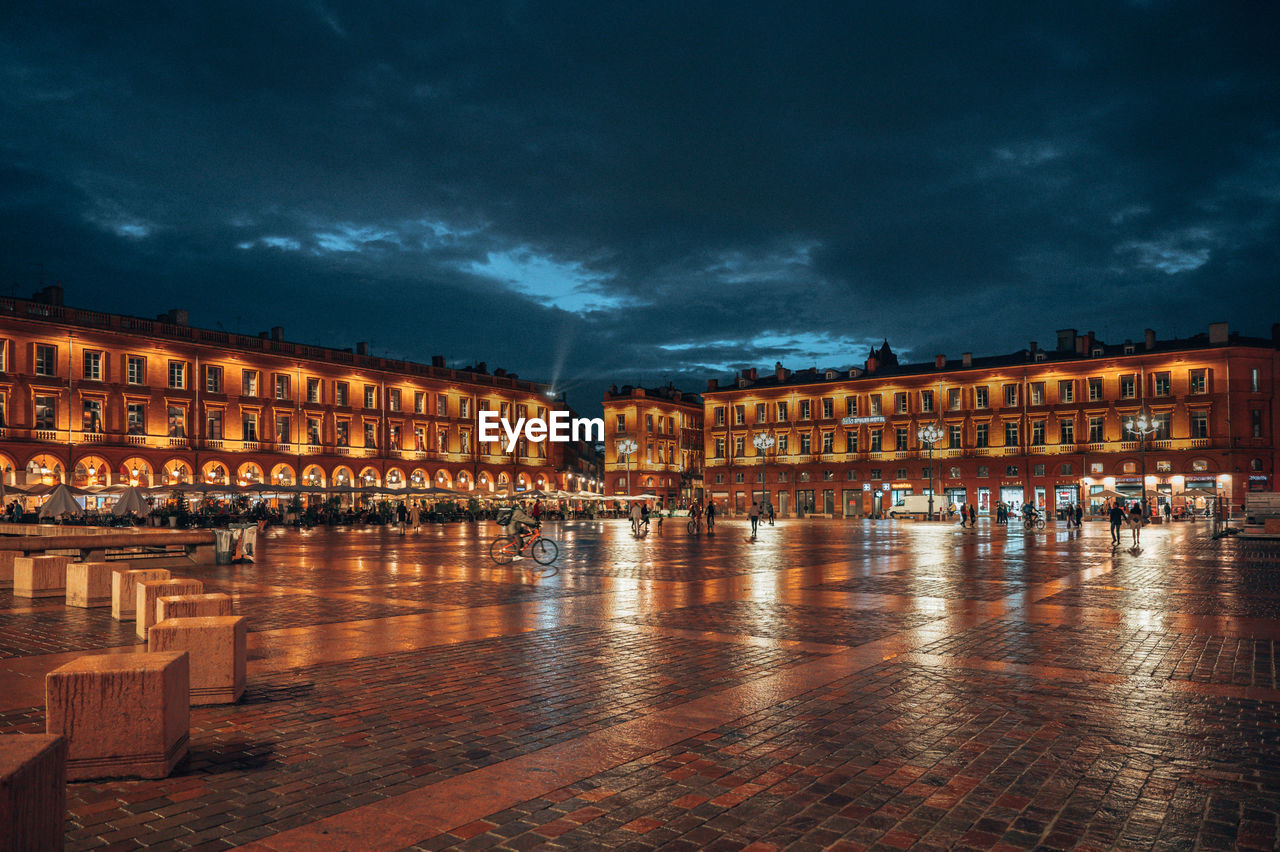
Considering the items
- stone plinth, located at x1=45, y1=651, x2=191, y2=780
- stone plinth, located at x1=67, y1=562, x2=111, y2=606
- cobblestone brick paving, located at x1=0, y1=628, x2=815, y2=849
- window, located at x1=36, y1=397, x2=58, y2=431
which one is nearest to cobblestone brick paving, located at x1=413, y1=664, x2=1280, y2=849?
cobblestone brick paving, located at x1=0, y1=628, x2=815, y2=849

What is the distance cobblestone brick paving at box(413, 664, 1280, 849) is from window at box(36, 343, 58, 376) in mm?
54943

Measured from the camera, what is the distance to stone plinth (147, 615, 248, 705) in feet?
21.6

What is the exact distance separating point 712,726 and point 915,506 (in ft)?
194

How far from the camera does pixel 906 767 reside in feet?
16.7

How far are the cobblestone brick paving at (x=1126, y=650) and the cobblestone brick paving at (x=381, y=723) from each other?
2142 millimetres

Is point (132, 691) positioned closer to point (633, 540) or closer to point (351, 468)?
point (633, 540)

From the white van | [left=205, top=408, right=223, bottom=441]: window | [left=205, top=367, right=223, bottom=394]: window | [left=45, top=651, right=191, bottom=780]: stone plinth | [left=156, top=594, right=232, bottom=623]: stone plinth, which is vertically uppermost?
[left=205, top=367, right=223, bottom=394]: window

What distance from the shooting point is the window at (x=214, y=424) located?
57.3 metres

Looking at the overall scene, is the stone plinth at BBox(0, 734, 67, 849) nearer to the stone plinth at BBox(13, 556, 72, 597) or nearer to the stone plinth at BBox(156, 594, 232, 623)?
the stone plinth at BBox(156, 594, 232, 623)

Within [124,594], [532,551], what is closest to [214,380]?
[532,551]

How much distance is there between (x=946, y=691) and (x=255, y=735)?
16.1 ft

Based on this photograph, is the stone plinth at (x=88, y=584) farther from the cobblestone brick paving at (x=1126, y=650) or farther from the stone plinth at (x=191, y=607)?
the cobblestone brick paving at (x=1126, y=650)

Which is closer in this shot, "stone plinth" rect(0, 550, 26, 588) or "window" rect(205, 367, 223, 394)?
"stone plinth" rect(0, 550, 26, 588)

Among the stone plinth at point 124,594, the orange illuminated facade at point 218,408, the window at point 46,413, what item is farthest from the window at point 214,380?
the stone plinth at point 124,594
